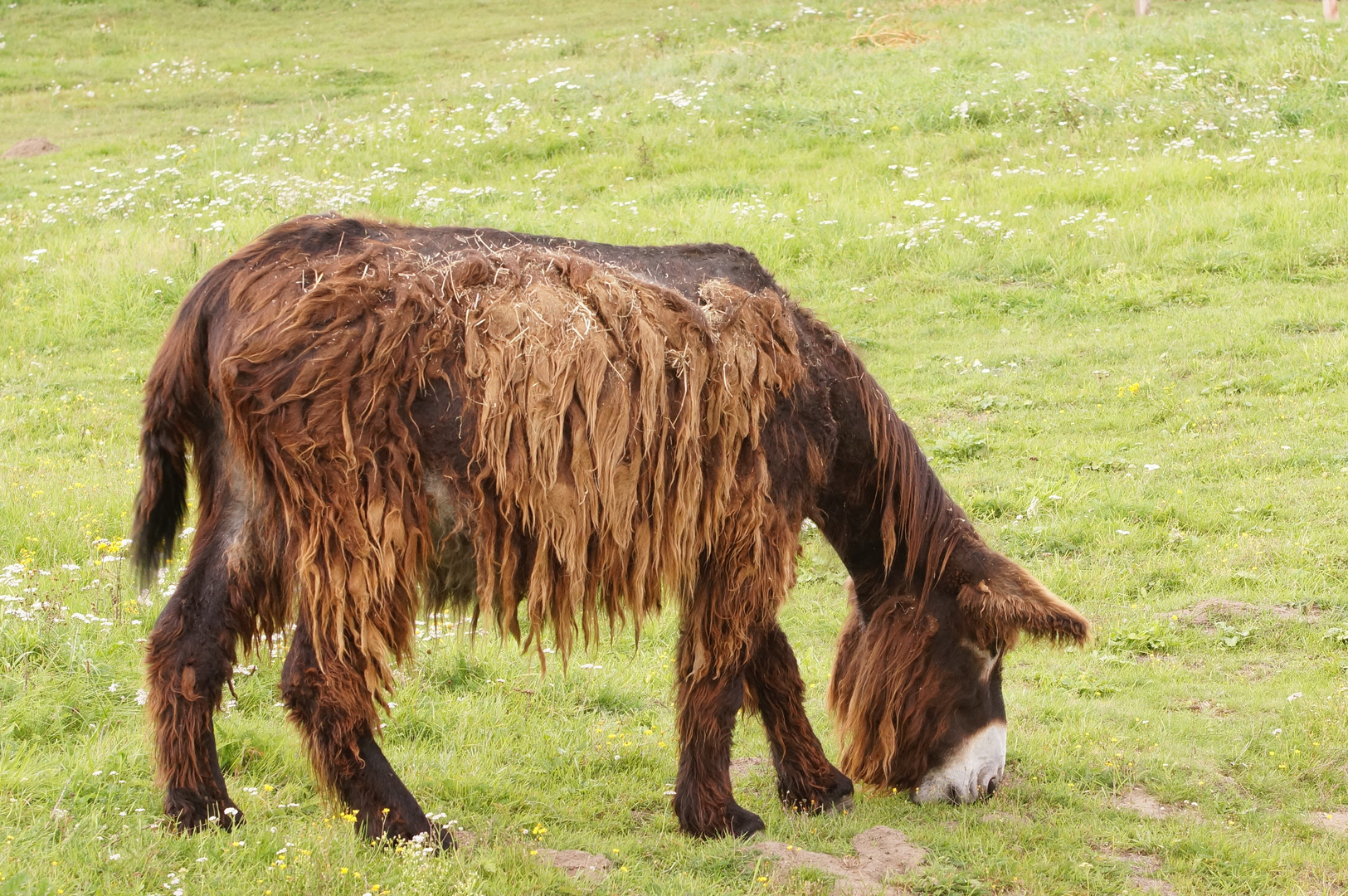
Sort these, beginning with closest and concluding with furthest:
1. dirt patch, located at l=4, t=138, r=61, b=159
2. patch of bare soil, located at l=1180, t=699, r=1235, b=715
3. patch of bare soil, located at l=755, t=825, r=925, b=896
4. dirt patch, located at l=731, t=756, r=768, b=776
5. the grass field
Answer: patch of bare soil, located at l=755, t=825, r=925, b=896
the grass field
dirt patch, located at l=731, t=756, r=768, b=776
patch of bare soil, located at l=1180, t=699, r=1235, b=715
dirt patch, located at l=4, t=138, r=61, b=159

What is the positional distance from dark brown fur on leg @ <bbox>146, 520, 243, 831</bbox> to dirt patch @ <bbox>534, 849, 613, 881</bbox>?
100 centimetres

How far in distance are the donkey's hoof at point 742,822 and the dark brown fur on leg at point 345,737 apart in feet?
3.33

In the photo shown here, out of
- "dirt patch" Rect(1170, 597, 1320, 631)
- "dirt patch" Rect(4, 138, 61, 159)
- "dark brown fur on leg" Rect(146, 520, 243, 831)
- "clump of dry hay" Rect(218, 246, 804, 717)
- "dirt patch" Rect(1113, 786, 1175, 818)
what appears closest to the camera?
"clump of dry hay" Rect(218, 246, 804, 717)

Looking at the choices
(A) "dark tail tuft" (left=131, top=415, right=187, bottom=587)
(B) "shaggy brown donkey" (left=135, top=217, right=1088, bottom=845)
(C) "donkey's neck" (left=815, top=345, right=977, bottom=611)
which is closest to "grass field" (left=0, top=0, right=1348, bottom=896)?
(B) "shaggy brown donkey" (left=135, top=217, right=1088, bottom=845)

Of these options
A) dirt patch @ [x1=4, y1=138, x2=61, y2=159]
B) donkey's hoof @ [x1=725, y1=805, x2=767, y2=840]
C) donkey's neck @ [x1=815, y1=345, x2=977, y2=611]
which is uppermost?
dirt patch @ [x1=4, y1=138, x2=61, y2=159]

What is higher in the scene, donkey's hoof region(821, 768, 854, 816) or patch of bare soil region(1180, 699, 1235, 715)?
donkey's hoof region(821, 768, 854, 816)

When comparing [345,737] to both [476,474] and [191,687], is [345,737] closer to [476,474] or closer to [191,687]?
[191,687]

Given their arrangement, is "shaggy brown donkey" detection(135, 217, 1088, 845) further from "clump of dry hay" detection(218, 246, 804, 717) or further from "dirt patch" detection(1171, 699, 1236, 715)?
"dirt patch" detection(1171, 699, 1236, 715)

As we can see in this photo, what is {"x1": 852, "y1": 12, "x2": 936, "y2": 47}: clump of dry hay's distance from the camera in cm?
1989

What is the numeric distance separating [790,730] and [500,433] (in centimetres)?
171

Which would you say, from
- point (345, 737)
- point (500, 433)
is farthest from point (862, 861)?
point (500, 433)

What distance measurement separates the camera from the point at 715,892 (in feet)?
12.9

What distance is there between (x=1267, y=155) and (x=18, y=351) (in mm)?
11961

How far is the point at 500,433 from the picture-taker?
12.8 ft
